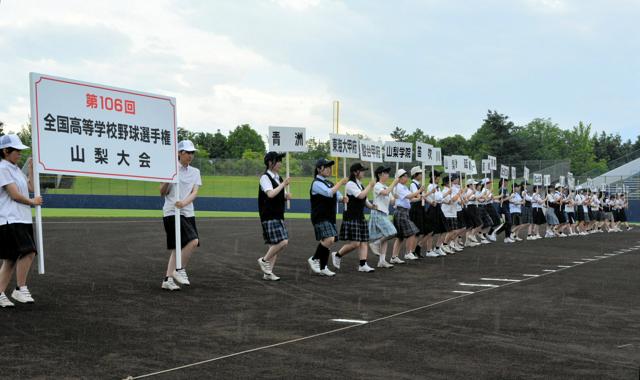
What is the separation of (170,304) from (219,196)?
39.5 meters

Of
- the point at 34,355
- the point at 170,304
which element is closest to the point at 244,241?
the point at 170,304

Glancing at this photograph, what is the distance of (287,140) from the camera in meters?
12.0

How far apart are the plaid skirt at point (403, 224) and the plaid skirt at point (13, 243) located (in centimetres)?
781

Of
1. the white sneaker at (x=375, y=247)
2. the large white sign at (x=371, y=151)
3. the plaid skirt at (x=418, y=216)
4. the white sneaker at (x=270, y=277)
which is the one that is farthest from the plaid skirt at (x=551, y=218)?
the white sneaker at (x=270, y=277)

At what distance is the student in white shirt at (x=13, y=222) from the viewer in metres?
7.75

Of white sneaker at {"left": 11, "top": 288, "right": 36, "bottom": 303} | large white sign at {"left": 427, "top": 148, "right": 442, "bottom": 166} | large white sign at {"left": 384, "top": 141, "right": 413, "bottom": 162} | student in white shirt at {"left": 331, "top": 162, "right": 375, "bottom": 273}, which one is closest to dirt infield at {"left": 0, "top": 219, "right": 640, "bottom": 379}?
white sneaker at {"left": 11, "top": 288, "right": 36, "bottom": 303}

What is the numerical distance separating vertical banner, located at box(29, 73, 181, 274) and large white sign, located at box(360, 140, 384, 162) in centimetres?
472

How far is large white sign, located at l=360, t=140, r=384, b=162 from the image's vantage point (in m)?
13.9

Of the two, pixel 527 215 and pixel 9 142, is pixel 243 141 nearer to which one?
pixel 527 215

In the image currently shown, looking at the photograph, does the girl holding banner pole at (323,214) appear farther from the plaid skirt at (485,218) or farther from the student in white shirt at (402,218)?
the plaid skirt at (485,218)

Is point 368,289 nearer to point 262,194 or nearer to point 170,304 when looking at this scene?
point 262,194

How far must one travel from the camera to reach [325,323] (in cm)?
716

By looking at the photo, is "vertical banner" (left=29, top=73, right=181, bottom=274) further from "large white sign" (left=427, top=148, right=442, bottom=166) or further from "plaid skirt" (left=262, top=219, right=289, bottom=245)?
"large white sign" (left=427, top=148, right=442, bottom=166)

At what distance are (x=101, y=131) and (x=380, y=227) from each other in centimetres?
561
